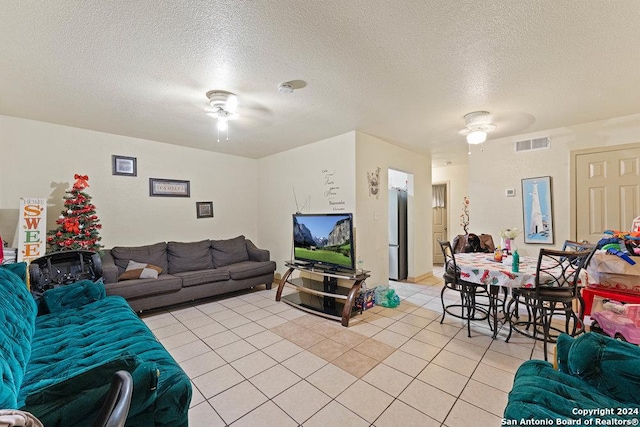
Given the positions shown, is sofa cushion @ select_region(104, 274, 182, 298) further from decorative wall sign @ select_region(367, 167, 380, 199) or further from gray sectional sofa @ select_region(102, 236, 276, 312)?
decorative wall sign @ select_region(367, 167, 380, 199)

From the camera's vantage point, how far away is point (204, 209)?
4961 millimetres

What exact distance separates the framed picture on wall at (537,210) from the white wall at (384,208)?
170 cm

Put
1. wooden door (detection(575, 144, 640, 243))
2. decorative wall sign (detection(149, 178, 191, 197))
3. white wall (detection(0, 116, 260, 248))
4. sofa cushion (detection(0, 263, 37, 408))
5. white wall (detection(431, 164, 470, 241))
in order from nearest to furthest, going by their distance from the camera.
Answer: sofa cushion (detection(0, 263, 37, 408))
wooden door (detection(575, 144, 640, 243))
white wall (detection(0, 116, 260, 248))
decorative wall sign (detection(149, 178, 191, 197))
white wall (detection(431, 164, 470, 241))

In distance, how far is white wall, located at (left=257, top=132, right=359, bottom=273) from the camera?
394cm

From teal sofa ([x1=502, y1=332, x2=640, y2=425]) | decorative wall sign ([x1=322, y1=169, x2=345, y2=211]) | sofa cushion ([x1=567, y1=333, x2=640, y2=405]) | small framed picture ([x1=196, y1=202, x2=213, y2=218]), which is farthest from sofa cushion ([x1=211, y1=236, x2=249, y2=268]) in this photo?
sofa cushion ([x1=567, y1=333, x2=640, y2=405])

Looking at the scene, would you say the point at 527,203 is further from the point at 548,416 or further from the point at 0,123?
the point at 0,123

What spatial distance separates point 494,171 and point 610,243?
1.92 metres

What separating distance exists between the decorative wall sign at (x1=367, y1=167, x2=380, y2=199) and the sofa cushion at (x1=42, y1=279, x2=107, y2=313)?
342 centimetres

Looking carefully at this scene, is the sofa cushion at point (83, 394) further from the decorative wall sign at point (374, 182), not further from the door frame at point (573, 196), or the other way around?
the door frame at point (573, 196)

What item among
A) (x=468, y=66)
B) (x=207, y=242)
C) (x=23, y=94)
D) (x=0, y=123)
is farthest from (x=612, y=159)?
(x=0, y=123)

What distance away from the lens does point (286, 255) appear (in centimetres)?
496

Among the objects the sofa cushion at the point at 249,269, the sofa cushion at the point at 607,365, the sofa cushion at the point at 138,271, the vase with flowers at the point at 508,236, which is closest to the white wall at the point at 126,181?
the sofa cushion at the point at 138,271

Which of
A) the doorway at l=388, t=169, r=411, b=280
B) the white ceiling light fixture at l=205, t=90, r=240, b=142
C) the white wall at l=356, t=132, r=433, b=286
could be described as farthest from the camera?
the doorway at l=388, t=169, r=411, b=280

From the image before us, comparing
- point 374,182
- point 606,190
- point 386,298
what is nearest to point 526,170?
point 606,190
